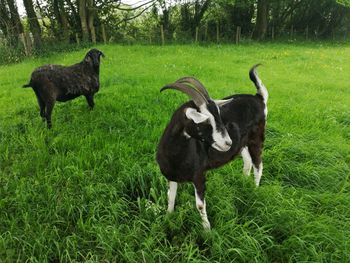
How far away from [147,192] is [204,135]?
131 cm

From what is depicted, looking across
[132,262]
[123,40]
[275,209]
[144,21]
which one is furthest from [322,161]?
[144,21]

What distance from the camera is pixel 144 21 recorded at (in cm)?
2022

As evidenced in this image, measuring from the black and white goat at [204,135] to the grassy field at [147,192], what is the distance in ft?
1.02

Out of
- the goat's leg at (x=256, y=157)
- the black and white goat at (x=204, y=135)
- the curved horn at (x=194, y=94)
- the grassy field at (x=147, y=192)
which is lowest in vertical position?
the grassy field at (x=147, y=192)

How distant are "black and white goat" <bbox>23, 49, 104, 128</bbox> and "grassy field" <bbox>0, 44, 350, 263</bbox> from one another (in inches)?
14.5

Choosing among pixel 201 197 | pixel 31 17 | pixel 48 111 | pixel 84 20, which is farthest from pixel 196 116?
pixel 31 17

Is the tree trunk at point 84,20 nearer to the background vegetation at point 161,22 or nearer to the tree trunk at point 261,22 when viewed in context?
the background vegetation at point 161,22

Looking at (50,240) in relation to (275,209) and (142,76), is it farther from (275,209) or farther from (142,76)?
(142,76)

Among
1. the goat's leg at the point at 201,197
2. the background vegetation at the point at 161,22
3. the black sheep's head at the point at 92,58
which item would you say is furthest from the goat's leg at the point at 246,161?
the background vegetation at the point at 161,22

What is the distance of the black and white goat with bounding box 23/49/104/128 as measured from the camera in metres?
4.79

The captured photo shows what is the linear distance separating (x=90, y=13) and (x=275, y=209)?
16.2 m

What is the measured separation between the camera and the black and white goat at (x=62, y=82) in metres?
4.79

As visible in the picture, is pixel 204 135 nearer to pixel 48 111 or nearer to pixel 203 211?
pixel 203 211

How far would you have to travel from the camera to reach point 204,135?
2412 mm
